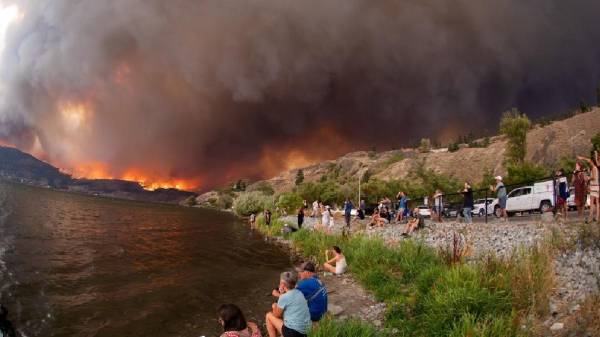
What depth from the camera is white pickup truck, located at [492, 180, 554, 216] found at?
26.7 meters

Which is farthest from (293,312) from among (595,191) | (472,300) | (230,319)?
(595,191)

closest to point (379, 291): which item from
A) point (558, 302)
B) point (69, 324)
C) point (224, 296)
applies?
point (558, 302)

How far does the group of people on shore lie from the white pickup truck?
2384 cm

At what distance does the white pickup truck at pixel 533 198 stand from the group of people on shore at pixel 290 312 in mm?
23836

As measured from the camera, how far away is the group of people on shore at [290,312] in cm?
647

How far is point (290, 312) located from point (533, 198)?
88.1 ft

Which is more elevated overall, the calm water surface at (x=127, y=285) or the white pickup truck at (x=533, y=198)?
the white pickup truck at (x=533, y=198)

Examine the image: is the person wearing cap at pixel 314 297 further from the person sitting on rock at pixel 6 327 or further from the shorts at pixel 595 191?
the shorts at pixel 595 191

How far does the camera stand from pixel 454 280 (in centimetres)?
913

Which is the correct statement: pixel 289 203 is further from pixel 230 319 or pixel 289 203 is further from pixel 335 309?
pixel 230 319

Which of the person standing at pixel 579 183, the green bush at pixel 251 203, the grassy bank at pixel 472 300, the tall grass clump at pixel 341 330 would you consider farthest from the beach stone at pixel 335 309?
the green bush at pixel 251 203

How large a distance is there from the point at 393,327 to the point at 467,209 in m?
15.1

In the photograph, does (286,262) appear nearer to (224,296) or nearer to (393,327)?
(224,296)

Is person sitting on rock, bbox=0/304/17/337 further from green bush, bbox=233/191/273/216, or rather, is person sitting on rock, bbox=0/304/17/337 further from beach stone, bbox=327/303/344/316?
green bush, bbox=233/191/273/216
